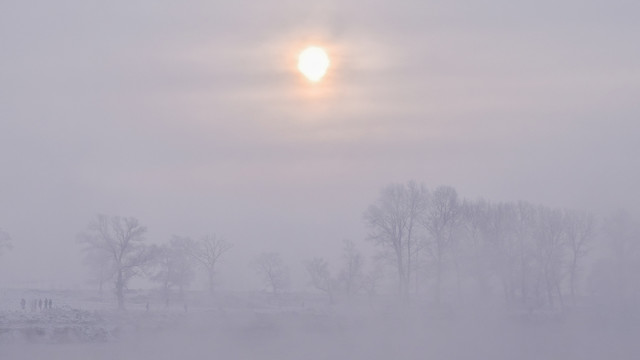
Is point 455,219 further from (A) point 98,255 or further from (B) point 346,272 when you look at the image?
(A) point 98,255

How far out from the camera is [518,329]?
5016cm

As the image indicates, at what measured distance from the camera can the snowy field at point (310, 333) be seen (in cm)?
3512

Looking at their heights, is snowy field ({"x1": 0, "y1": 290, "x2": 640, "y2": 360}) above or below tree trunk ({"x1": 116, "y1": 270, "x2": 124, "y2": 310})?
below

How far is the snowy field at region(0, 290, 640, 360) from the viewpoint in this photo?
115 ft

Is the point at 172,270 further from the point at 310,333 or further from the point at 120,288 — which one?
the point at 310,333

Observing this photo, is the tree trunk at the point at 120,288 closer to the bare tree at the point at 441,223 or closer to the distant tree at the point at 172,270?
the distant tree at the point at 172,270

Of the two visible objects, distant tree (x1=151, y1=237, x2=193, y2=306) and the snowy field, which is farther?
distant tree (x1=151, y1=237, x2=193, y2=306)

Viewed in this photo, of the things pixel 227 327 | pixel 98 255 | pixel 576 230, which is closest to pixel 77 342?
pixel 227 327

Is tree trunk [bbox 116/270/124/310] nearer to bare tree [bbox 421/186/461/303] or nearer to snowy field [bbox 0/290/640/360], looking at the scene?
snowy field [bbox 0/290/640/360]

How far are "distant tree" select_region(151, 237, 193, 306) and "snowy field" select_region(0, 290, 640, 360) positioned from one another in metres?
5.50

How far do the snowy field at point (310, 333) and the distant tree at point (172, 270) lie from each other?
5496 millimetres

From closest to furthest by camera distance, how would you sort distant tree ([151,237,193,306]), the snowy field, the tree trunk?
1. the snowy field
2. the tree trunk
3. distant tree ([151,237,193,306])

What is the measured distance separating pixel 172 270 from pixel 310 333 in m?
22.8

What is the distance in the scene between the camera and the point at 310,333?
46938 millimetres
